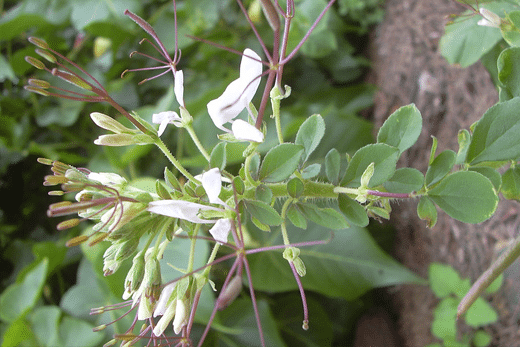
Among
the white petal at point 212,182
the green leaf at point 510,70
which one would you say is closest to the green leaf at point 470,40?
the green leaf at point 510,70

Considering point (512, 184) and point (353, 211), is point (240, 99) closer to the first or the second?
point (353, 211)

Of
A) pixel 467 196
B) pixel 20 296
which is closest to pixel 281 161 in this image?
pixel 467 196

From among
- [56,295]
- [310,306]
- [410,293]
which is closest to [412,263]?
[410,293]

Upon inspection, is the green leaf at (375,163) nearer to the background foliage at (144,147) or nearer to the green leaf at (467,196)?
the green leaf at (467,196)

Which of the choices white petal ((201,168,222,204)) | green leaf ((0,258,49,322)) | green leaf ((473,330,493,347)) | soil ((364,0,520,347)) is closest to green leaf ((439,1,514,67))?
soil ((364,0,520,347))

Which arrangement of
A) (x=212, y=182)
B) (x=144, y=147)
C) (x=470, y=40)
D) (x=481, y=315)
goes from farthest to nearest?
(x=144, y=147) → (x=481, y=315) → (x=470, y=40) → (x=212, y=182)

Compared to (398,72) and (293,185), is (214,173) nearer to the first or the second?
(293,185)
